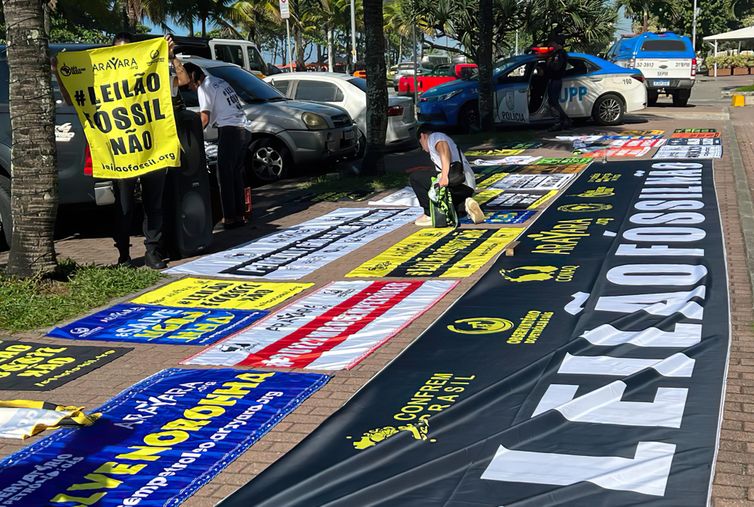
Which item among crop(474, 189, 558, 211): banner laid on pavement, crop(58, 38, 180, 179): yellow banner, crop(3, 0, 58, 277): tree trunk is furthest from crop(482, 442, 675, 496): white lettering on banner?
crop(474, 189, 558, 211): banner laid on pavement

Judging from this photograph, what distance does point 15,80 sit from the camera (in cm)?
813

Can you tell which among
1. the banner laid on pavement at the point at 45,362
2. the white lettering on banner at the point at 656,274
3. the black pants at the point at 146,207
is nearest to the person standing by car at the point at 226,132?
the black pants at the point at 146,207

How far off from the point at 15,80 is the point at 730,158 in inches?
443

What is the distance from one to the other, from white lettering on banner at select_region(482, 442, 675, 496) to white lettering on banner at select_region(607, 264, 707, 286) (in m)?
3.28

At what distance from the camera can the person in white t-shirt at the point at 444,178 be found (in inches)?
416

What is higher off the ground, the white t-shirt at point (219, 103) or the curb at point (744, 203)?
the white t-shirt at point (219, 103)

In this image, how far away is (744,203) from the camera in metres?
11.1

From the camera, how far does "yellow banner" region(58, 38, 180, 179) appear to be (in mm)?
8836

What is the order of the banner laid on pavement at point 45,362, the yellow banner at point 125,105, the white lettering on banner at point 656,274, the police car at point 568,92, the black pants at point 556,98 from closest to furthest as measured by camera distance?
the banner laid on pavement at point 45,362
the white lettering on banner at point 656,274
the yellow banner at point 125,105
the black pants at point 556,98
the police car at point 568,92

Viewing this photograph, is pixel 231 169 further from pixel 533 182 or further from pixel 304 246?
pixel 533 182

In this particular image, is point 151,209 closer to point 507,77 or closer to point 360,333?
point 360,333

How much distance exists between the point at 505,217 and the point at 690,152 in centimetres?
642

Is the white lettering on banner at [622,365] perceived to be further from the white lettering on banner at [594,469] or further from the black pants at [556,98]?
the black pants at [556,98]

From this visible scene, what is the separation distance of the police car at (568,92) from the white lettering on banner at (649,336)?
1547cm
